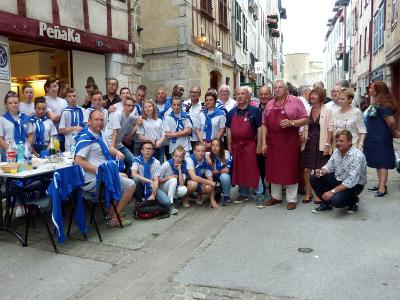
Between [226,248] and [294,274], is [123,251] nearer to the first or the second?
[226,248]

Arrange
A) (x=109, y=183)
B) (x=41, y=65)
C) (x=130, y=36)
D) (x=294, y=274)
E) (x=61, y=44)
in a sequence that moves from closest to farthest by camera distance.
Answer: (x=294, y=274) < (x=109, y=183) < (x=61, y=44) < (x=41, y=65) < (x=130, y=36)

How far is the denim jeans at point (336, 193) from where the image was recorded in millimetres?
5344

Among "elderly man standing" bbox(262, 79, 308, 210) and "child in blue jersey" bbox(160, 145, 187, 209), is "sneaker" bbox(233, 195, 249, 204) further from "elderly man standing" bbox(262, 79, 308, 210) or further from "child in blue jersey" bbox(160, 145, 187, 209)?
"child in blue jersey" bbox(160, 145, 187, 209)

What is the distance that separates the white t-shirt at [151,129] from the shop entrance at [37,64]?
3.48m

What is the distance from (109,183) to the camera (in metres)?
4.80

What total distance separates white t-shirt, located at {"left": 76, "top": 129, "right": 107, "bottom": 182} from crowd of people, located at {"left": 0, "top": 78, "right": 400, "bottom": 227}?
1.15 ft

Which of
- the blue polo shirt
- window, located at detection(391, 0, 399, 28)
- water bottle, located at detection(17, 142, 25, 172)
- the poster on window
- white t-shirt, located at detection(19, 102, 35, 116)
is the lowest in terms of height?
water bottle, located at detection(17, 142, 25, 172)

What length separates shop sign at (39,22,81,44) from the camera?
7662 millimetres

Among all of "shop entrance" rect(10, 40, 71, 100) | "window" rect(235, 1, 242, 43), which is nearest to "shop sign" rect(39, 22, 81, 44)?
"shop entrance" rect(10, 40, 71, 100)

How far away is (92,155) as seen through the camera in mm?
5055

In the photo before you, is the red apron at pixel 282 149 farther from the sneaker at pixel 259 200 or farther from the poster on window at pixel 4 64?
the poster on window at pixel 4 64

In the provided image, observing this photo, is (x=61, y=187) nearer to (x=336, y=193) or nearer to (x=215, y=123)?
(x=215, y=123)

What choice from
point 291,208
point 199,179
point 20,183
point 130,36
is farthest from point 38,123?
point 130,36

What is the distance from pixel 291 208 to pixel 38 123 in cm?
391
